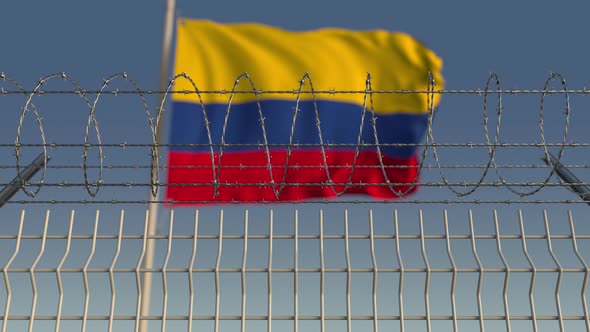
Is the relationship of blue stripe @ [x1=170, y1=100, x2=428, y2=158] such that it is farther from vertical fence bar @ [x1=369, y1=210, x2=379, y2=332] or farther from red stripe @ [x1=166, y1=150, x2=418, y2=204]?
vertical fence bar @ [x1=369, y1=210, x2=379, y2=332]

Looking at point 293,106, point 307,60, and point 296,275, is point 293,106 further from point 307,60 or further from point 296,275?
point 296,275

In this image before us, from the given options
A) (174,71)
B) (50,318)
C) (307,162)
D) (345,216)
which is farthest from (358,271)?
(174,71)

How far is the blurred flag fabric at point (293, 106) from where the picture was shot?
12828 millimetres

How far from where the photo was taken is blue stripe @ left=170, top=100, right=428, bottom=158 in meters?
12.9

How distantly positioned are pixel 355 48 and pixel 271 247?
29.4 feet

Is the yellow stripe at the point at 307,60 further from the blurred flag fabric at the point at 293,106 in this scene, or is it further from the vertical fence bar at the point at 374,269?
the vertical fence bar at the point at 374,269

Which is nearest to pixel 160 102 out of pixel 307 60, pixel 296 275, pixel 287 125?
pixel 287 125

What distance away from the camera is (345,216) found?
21.8 ft

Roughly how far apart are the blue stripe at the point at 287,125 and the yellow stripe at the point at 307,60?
8.4 inches

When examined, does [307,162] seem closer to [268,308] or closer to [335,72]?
[335,72]

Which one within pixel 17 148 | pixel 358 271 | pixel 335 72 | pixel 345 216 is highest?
pixel 335 72

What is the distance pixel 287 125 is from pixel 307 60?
169 cm

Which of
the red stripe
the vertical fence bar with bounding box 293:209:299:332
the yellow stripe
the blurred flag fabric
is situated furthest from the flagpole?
the vertical fence bar with bounding box 293:209:299:332

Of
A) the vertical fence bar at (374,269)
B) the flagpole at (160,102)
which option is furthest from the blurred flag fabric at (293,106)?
the vertical fence bar at (374,269)
